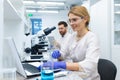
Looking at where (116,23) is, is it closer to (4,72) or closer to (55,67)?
(55,67)

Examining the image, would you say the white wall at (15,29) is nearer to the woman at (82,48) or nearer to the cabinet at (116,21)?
the woman at (82,48)

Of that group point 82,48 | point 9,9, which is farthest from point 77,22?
point 9,9

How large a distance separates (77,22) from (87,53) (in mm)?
340

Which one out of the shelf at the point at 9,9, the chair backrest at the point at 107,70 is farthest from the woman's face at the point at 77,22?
the shelf at the point at 9,9

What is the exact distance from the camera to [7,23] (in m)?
2.56

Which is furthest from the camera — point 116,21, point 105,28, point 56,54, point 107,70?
point 105,28

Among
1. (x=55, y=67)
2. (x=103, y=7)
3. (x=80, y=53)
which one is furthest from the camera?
(x=103, y=7)

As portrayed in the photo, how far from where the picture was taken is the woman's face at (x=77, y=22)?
1810mm

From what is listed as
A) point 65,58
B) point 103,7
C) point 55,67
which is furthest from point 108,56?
point 55,67

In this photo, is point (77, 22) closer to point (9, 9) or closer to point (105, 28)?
point (9, 9)

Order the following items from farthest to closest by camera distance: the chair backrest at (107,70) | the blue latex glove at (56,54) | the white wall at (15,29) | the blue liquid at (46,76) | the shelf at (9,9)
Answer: the white wall at (15,29)
the blue latex glove at (56,54)
the chair backrest at (107,70)
the shelf at (9,9)
the blue liquid at (46,76)

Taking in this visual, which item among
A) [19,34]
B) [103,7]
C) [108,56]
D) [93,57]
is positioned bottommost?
[108,56]

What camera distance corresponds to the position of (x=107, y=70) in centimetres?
157

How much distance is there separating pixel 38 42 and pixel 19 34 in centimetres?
83
